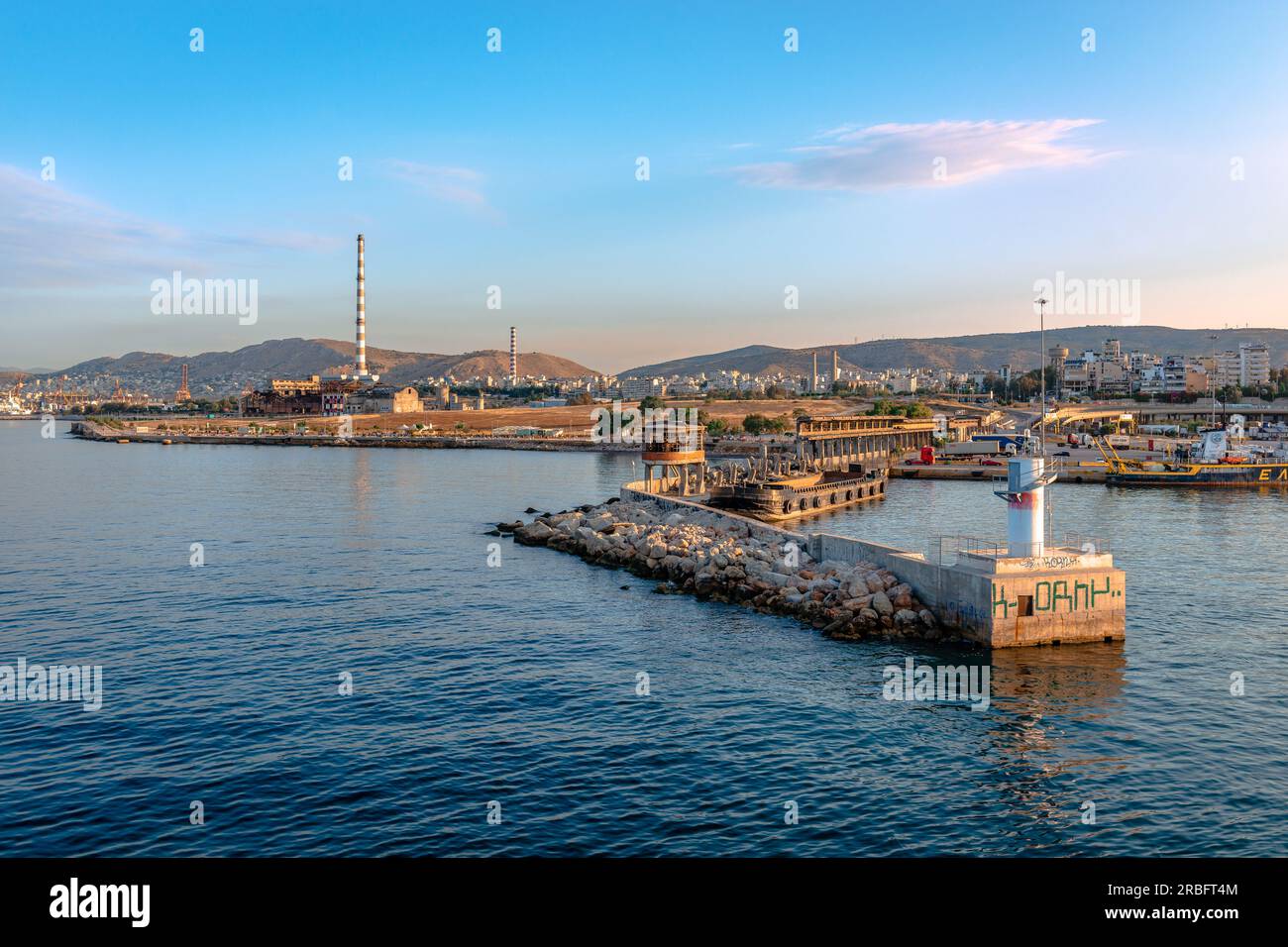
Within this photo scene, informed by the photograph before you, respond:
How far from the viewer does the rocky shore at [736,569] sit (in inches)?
1118

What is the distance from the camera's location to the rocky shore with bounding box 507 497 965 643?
28.4 m

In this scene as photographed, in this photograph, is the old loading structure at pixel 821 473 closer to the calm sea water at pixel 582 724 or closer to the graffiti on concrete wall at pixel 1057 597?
the calm sea water at pixel 582 724

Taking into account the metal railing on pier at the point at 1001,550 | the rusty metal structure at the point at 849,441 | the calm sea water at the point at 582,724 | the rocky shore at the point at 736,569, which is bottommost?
the calm sea water at the point at 582,724

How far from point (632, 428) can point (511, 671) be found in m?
121

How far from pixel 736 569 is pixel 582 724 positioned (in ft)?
50.6

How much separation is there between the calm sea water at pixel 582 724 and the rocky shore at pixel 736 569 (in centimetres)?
122

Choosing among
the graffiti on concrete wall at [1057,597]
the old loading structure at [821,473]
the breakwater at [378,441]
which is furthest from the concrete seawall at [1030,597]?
the breakwater at [378,441]

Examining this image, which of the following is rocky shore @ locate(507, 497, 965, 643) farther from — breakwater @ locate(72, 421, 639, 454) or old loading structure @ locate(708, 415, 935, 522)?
breakwater @ locate(72, 421, 639, 454)

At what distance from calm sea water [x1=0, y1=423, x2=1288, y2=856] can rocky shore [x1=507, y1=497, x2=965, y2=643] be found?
4.01ft

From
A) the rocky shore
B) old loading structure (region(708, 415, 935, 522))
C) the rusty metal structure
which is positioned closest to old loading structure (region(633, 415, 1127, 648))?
the rocky shore

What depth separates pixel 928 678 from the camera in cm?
2362
